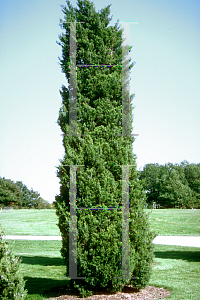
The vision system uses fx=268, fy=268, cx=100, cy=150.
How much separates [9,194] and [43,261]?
52.8 m

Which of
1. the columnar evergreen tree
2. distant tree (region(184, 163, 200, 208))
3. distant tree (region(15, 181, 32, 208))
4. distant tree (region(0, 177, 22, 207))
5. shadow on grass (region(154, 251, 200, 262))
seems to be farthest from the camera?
distant tree (region(15, 181, 32, 208))

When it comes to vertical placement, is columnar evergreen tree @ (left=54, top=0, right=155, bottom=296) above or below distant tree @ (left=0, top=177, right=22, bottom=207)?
above

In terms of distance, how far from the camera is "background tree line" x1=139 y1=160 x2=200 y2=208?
49.6m

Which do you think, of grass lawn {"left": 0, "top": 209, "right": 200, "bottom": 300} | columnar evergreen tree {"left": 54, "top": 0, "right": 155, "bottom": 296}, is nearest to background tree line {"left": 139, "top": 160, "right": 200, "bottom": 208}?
grass lawn {"left": 0, "top": 209, "right": 200, "bottom": 300}

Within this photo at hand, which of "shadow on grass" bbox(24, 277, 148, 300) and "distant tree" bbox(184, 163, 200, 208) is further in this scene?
"distant tree" bbox(184, 163, 200, 208)

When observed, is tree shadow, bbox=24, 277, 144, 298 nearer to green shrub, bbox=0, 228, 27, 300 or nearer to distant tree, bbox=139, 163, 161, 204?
green shrub, bbox=0, 228, 27, 300

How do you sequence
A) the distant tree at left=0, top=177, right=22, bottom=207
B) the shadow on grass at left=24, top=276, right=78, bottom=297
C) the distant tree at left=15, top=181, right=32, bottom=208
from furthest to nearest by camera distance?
the distant tree at left=15, top=181, right=32, bottom=208
the distant tree at left=0, top=177, right=22, bottom=207
the shadow on grass at left=24, top=276, right=78, bottom=297

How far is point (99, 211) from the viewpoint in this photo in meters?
5.34

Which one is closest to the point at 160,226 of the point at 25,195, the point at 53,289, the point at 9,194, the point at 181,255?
the point at 181,255

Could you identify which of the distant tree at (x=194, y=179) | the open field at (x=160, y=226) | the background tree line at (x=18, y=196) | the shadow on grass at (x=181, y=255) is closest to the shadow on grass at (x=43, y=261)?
the shadow on grass at (x=181, y=255)

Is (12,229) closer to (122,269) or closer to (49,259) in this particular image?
(49,259)

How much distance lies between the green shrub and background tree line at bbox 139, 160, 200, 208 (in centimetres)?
4222

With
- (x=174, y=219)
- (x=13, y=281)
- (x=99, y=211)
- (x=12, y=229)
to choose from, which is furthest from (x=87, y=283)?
(x=174, y=219)

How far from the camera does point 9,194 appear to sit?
194 ft
